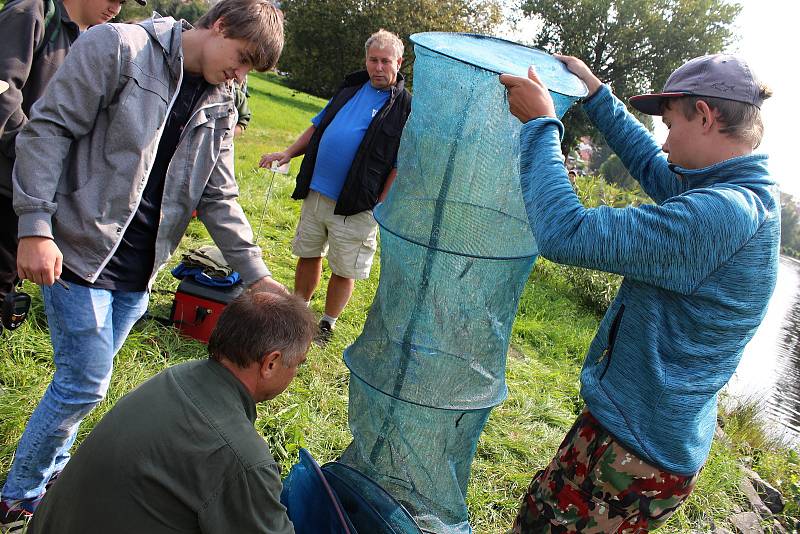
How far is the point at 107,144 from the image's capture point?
2199 millimetres

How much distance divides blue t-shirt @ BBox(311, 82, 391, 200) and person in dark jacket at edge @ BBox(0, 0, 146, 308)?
70.8 inches

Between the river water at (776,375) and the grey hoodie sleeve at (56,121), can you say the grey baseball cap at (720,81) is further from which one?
the river water at (776,375)

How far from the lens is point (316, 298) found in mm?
5668

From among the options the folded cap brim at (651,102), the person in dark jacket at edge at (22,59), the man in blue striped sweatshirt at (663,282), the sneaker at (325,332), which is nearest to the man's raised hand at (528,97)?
the man in blue striped sweatshirt at (663,282)

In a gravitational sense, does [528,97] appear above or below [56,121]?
above

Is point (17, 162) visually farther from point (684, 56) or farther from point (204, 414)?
point (684, 56)

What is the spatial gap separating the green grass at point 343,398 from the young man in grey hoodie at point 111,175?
0.80 meters

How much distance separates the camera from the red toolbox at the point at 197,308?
13.9 ft

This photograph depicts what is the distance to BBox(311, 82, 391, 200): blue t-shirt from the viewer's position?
4.48 m

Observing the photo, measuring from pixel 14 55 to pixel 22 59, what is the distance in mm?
29

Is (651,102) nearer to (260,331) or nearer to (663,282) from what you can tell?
(663,282)

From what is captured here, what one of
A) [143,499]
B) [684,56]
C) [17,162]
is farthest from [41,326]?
[684,56]

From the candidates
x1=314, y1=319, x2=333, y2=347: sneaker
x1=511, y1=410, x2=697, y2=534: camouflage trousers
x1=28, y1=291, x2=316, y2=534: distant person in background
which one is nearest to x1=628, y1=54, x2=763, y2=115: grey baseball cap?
x1=511, y1=410, x2=697, y2=534: camouflage trousers

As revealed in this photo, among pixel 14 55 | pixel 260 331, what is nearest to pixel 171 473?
pixel 260 331
